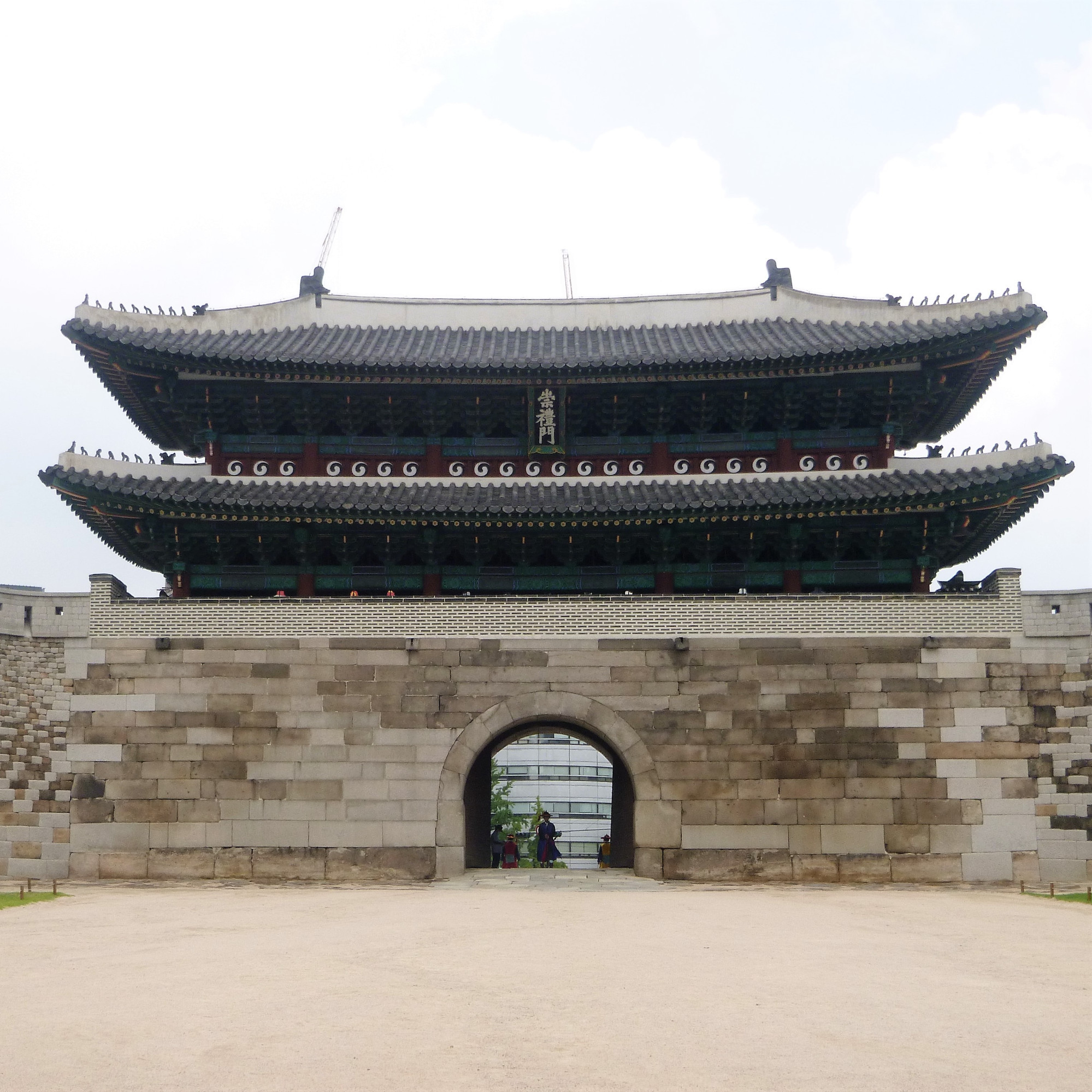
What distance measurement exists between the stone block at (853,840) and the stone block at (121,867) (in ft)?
38.4

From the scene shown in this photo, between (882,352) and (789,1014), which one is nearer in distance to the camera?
(789,1014)

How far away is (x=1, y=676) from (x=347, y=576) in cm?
644

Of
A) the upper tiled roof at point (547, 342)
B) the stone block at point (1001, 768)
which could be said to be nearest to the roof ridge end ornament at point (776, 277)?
the upper tiled roof at point (547, 342)

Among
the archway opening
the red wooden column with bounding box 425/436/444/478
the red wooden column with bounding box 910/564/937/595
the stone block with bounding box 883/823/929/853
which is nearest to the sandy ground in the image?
the stone block with bounding box 883/823/929/853

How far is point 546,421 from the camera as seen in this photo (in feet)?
78.2

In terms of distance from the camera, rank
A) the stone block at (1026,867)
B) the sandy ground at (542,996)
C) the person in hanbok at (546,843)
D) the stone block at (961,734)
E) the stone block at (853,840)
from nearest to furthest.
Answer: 1. the sandy ground at (542,996)
2. the stone block at (1026,867)
3. the stone block at (853,840)
4. the stone block at (961,734)
5. the person in hanbok at (546,843)

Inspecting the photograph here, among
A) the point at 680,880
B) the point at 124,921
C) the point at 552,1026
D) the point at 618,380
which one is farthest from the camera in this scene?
the point at 618,380

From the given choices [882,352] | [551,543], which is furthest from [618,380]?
[882,352]

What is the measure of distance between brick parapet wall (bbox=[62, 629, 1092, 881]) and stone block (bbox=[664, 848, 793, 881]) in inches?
1.3

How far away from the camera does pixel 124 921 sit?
15.2 m

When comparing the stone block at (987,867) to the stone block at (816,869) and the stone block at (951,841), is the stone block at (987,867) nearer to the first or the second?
the stone block at (951,841)

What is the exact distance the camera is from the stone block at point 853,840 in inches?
790

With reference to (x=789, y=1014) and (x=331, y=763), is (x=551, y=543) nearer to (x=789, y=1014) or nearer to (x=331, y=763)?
(x=331, y=763)

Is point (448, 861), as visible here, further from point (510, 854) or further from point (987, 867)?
point (987, 867)
